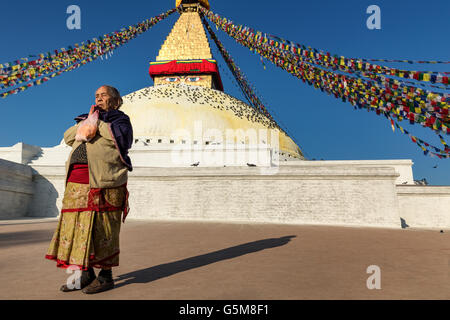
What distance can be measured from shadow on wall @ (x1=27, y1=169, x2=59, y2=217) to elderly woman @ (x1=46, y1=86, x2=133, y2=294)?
898cm

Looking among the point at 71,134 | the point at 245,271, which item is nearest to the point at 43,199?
the point at 71,134

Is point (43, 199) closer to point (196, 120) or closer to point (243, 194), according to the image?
point (243, 194)

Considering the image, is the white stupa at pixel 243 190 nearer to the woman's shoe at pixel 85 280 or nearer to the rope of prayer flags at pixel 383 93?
the rope of prayer flags at pixel 383 93

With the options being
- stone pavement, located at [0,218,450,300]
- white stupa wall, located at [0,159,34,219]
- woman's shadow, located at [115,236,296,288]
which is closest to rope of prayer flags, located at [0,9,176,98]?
white stupa wall, located at [0,159,34,219]

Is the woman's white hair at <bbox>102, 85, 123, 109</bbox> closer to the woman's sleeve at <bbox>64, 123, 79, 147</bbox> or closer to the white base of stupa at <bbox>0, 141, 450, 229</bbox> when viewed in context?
the woman's sleeve at <bbox>64, 123, 79, 147</bbox>

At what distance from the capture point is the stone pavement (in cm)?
221

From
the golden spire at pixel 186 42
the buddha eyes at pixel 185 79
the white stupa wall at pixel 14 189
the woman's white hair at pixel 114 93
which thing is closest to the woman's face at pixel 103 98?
the woman's white hair at pixel 114 93

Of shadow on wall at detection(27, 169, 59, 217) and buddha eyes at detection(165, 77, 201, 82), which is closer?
shadow on wall at detection(27, 169, 59, 217)

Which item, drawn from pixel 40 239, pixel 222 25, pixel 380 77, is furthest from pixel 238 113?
pixel 40 239

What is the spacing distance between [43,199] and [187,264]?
920 cm

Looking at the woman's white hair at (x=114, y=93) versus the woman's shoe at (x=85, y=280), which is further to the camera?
the woman's white hair at (x=114, y=93)

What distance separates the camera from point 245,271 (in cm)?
287

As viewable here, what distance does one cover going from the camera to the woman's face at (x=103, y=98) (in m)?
2.71
